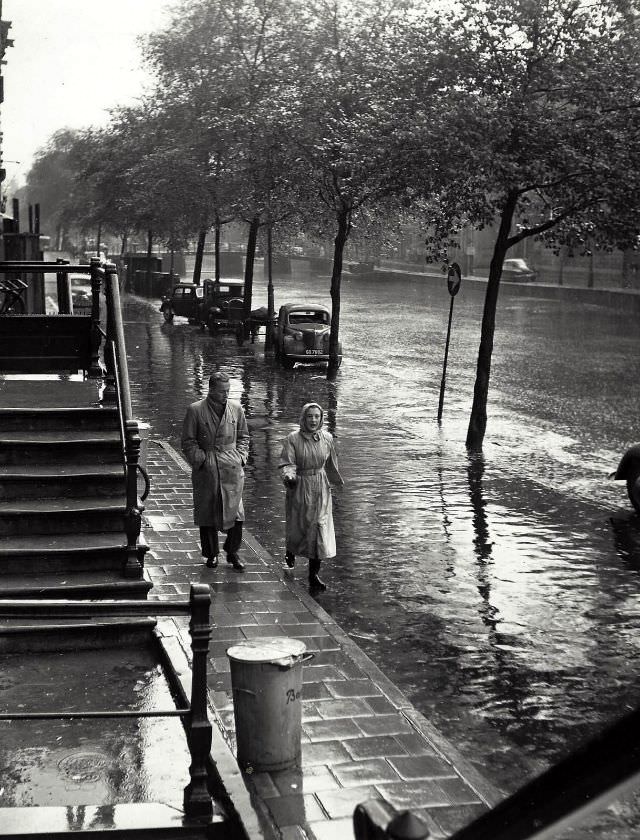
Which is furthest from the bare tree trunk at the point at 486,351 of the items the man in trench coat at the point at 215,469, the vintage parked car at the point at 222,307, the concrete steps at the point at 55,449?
the vintage parked car at the point at 222,307

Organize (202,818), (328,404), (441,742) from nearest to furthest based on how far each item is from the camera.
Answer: (202,818), (441,742), (328,404)

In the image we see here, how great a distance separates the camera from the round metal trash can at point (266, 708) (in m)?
5.45

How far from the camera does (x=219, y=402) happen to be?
9734mm

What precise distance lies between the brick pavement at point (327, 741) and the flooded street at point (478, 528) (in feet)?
1.61

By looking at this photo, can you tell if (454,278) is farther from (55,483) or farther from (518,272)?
(518,272)

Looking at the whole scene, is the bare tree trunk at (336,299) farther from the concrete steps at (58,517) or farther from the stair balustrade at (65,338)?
the concrete steps at (58,517)

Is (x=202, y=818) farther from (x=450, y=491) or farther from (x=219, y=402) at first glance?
(x=450, y=491)

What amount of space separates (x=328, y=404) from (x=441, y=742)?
1681cm

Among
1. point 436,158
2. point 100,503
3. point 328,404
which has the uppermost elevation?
point 436,158

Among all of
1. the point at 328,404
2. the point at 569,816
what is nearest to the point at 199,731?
the point at 569,816

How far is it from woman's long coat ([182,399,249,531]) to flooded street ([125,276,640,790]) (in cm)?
105

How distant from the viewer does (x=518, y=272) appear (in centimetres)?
6366

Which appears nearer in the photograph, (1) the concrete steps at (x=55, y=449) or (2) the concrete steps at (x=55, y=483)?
(2) the concrete steps at (x=55, y=483)

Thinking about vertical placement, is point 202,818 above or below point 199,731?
below
